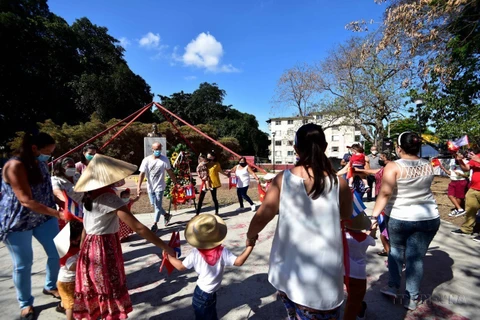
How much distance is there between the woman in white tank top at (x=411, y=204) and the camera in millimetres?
2506

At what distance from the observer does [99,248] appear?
2105 millimetres

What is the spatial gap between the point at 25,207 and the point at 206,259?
1.91 meters

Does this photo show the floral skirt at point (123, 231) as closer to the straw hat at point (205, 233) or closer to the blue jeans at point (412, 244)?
the straw hat at point (205, 233)

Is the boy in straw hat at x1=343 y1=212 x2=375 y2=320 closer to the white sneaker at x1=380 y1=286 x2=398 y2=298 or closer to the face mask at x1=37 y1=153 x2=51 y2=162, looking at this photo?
the white sneaker at x1=380 y1=286 x2=398 y2=298

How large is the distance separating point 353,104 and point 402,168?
17.3m

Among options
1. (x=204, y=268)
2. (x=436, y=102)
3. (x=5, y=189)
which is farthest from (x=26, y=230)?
(x=436, y=102)

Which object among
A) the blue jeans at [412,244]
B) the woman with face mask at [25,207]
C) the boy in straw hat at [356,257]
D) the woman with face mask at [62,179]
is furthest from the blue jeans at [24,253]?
the blue jeans at [412,244]

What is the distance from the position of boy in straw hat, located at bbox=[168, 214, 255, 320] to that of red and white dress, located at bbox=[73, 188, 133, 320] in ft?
1.81

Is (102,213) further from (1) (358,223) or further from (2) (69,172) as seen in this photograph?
(1) (358,223)

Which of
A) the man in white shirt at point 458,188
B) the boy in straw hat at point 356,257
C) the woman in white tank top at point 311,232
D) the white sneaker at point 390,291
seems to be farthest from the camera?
the man in white shirt at point 458,188

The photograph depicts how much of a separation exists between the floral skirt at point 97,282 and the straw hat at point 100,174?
0.43m

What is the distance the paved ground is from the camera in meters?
2.69

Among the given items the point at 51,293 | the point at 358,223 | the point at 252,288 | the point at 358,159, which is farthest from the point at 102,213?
the point at 358,159

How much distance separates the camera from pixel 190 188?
7.15m
